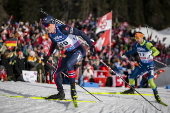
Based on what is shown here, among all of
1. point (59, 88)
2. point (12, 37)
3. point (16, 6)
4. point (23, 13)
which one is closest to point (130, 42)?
point (12, 37)

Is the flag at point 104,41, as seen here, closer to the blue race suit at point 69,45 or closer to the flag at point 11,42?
the flag at point 11,42

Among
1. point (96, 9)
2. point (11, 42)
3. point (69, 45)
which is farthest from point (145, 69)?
point (96, 9)

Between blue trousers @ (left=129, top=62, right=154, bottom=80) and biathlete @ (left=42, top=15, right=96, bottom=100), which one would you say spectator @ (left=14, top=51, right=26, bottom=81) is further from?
biathlete @ (left=42, top=15, right=96, bottom=100)

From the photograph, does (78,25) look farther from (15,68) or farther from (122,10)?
(122,10)

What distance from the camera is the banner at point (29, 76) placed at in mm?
11539

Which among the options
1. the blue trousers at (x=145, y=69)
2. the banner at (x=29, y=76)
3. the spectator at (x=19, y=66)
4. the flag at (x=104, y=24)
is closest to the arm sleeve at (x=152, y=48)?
the blue trousers at (x=145, y=69)

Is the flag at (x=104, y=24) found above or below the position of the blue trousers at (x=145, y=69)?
above

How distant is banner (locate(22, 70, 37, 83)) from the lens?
454 inches

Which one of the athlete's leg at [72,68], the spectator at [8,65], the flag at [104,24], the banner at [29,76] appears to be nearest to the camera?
the athlete's leg at [72,68]

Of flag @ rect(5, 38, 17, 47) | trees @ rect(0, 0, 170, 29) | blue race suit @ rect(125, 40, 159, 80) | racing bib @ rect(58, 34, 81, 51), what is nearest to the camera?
racing bib @ rect(58, 34, 81, 51)

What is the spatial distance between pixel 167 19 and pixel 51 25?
44.9 metres

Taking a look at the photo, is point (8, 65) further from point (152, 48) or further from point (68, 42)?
point (152, 48)

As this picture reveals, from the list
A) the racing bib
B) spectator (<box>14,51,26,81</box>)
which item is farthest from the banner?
the racing bib

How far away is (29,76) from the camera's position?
A: 11.6 metres
